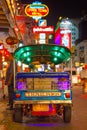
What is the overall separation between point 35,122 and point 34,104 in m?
0.88

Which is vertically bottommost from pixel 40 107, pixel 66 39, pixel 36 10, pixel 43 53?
pixel 40 107

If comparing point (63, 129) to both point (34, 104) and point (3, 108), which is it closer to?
point (34, 104)

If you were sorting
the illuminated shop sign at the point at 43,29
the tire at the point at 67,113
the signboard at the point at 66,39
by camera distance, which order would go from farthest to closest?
the signboard at the point at 66,39
the illuminated shop sign at the point at 43,29
the tire at the point at 67,113

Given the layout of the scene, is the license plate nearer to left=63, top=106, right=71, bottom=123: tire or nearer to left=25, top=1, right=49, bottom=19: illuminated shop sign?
left=63, top=106, right=71, bottom=123: tire

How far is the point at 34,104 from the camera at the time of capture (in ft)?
40.1

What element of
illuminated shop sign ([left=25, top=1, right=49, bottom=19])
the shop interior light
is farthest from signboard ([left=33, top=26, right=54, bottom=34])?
the shop interior light

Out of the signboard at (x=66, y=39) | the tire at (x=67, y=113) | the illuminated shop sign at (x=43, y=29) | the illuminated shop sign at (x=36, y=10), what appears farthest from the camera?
the signboard at (x=66, y=39)

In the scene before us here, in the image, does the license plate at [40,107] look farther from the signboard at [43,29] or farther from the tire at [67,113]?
the signboard at [43,29]

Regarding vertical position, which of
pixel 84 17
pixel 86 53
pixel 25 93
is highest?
pixel 84 17

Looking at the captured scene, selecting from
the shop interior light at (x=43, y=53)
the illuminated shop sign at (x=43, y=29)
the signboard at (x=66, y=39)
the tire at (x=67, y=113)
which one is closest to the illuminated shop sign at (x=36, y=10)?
the illuminated shop sign at (x=43, y=29)

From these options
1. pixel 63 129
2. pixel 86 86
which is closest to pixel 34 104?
pixel 63 129

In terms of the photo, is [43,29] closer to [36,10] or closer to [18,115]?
[36,10]

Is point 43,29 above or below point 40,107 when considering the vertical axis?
above

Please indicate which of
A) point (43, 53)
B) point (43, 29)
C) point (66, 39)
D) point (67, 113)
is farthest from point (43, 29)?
point (67, 113)
